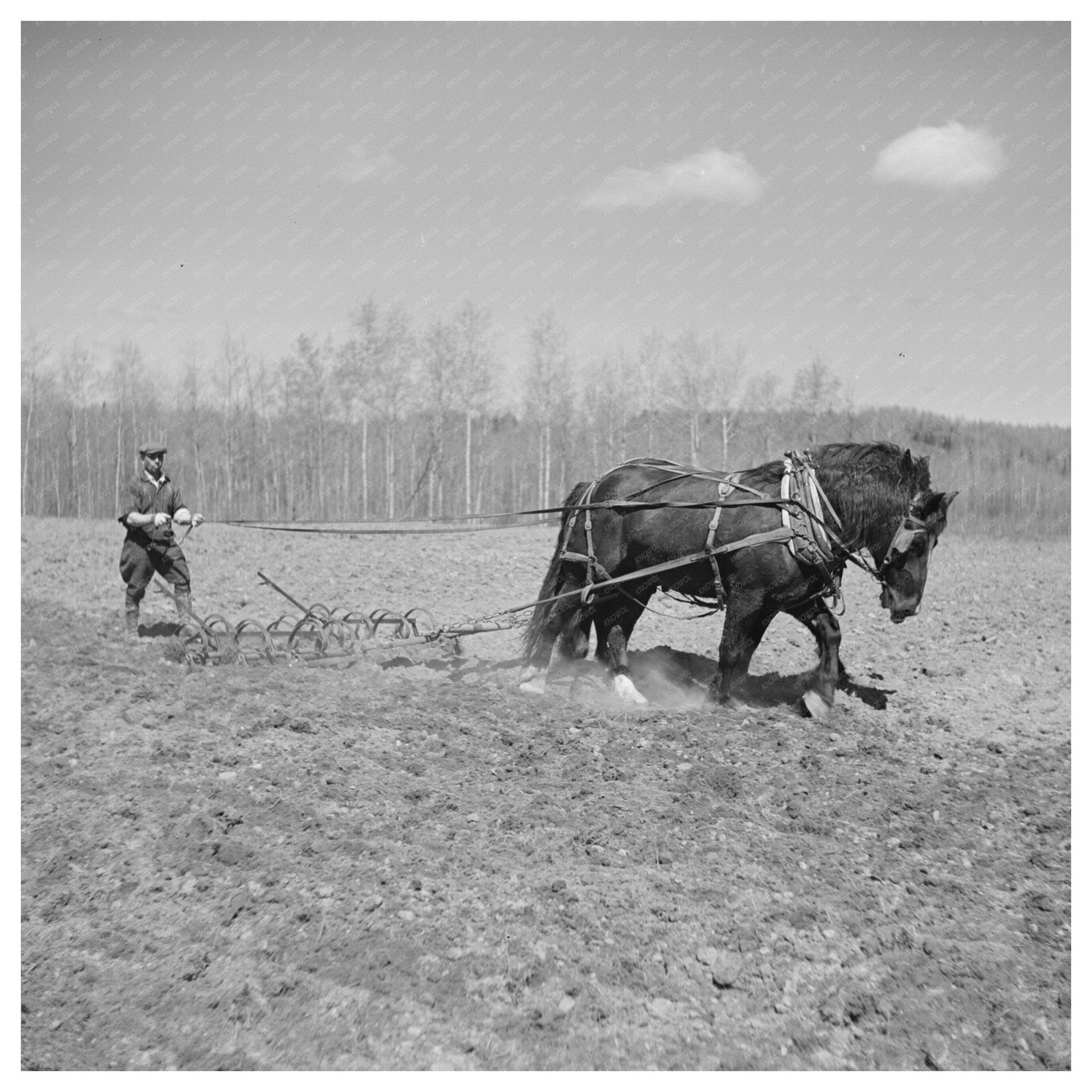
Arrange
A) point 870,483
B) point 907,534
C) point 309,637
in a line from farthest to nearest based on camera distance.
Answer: point 309,637
point 870,483
point 907,534

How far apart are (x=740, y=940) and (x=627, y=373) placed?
46.9 feet

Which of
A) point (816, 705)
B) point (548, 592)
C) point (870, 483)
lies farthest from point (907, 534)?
point (548, 592)

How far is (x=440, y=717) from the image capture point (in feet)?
18.7

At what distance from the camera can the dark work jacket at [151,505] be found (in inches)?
298

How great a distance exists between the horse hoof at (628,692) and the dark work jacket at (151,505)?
434cm

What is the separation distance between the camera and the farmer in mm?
7445

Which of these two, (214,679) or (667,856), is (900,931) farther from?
(214,679)

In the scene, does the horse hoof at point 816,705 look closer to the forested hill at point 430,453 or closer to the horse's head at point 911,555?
the horse's head at point 911,555

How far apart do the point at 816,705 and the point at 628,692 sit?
4.68 feet

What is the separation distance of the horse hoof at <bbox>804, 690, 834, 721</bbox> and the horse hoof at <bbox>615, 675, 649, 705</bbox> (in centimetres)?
121

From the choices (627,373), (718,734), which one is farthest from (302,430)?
(718,734)

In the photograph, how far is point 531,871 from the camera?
3.77 metres

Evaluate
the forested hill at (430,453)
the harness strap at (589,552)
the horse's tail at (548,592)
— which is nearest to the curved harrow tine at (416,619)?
the horse's tail at (548,592)

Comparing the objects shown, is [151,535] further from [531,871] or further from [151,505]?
[531,871]
